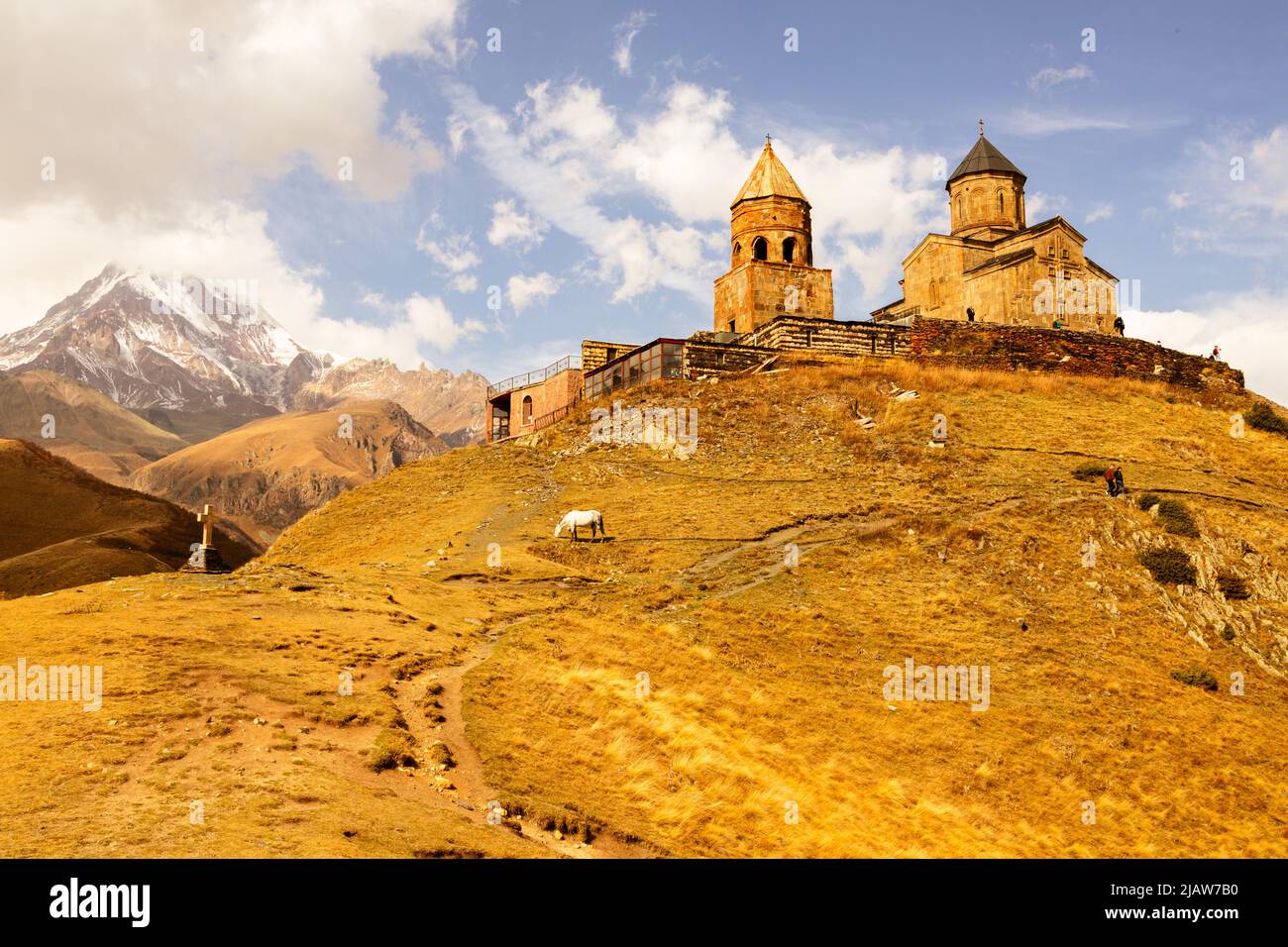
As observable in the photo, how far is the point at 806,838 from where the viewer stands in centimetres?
1456

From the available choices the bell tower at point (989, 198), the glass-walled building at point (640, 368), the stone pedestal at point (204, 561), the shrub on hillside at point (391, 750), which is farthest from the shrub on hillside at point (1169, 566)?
the bell tower at point (989, 198)

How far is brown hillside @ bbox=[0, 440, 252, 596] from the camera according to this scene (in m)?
43.7

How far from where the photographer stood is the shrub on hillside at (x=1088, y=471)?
116 ft

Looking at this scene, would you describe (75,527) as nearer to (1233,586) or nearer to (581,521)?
(581,521)

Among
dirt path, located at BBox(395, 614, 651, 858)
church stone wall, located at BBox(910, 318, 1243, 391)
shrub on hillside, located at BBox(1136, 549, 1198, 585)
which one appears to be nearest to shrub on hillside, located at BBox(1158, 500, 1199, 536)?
shrub on hillside, located at BBox(1136, 549, 1198, 585)

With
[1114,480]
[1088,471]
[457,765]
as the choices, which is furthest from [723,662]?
[1088,471]

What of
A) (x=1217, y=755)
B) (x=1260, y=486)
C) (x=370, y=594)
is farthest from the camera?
(x=1260, y=486)

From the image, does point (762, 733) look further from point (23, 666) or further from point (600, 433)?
point (600, 433)

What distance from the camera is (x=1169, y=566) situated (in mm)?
29547

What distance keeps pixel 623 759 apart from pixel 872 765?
552 cm

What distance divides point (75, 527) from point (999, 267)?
62.0 metres

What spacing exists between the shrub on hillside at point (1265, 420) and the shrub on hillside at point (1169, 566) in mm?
19747

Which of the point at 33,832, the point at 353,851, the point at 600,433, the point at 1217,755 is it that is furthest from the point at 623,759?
the point at 600,433

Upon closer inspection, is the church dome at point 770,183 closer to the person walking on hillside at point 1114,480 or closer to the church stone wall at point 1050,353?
the church stone wall at point 1050,353
